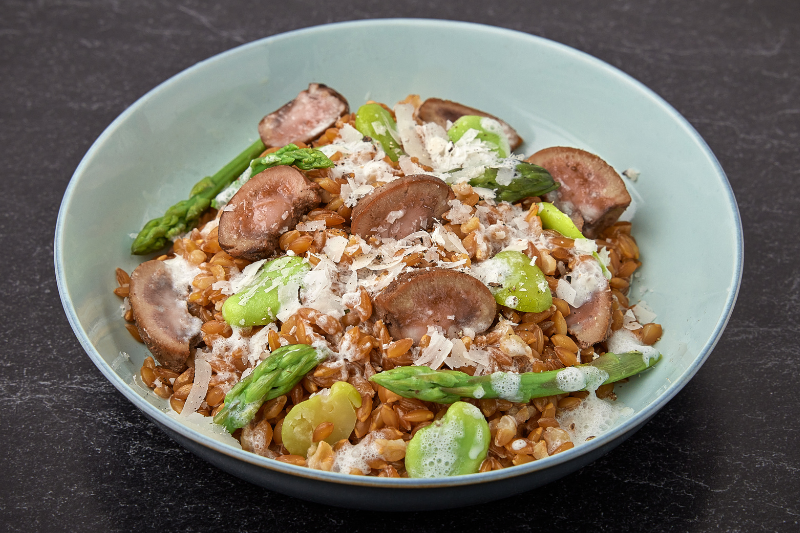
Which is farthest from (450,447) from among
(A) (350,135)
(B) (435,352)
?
(A) (350,135)

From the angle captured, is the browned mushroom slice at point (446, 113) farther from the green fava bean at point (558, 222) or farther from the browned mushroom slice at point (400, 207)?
the browned mushroom slice at point (400, 207)

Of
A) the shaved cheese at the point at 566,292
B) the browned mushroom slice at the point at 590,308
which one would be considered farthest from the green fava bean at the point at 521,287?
the browned mushroom slice at the point at 590,308

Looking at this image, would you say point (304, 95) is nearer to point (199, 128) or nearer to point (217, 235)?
point (199, 128)

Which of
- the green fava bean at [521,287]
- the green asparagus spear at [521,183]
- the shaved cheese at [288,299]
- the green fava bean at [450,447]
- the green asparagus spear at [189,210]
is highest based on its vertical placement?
the green asparagus spear at [521,183]

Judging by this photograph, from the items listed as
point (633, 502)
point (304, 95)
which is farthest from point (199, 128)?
point (633, 502)

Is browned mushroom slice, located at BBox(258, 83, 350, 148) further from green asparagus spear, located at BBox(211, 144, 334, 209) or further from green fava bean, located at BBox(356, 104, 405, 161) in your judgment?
green asparagus spear, located at BBox(211, 144, 334, 209)

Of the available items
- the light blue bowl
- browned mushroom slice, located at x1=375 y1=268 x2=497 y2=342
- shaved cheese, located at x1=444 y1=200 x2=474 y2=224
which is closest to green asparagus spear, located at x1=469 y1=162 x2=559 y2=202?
shaved cheese, located at x1=444 y1=200 x2=474 y2=224
